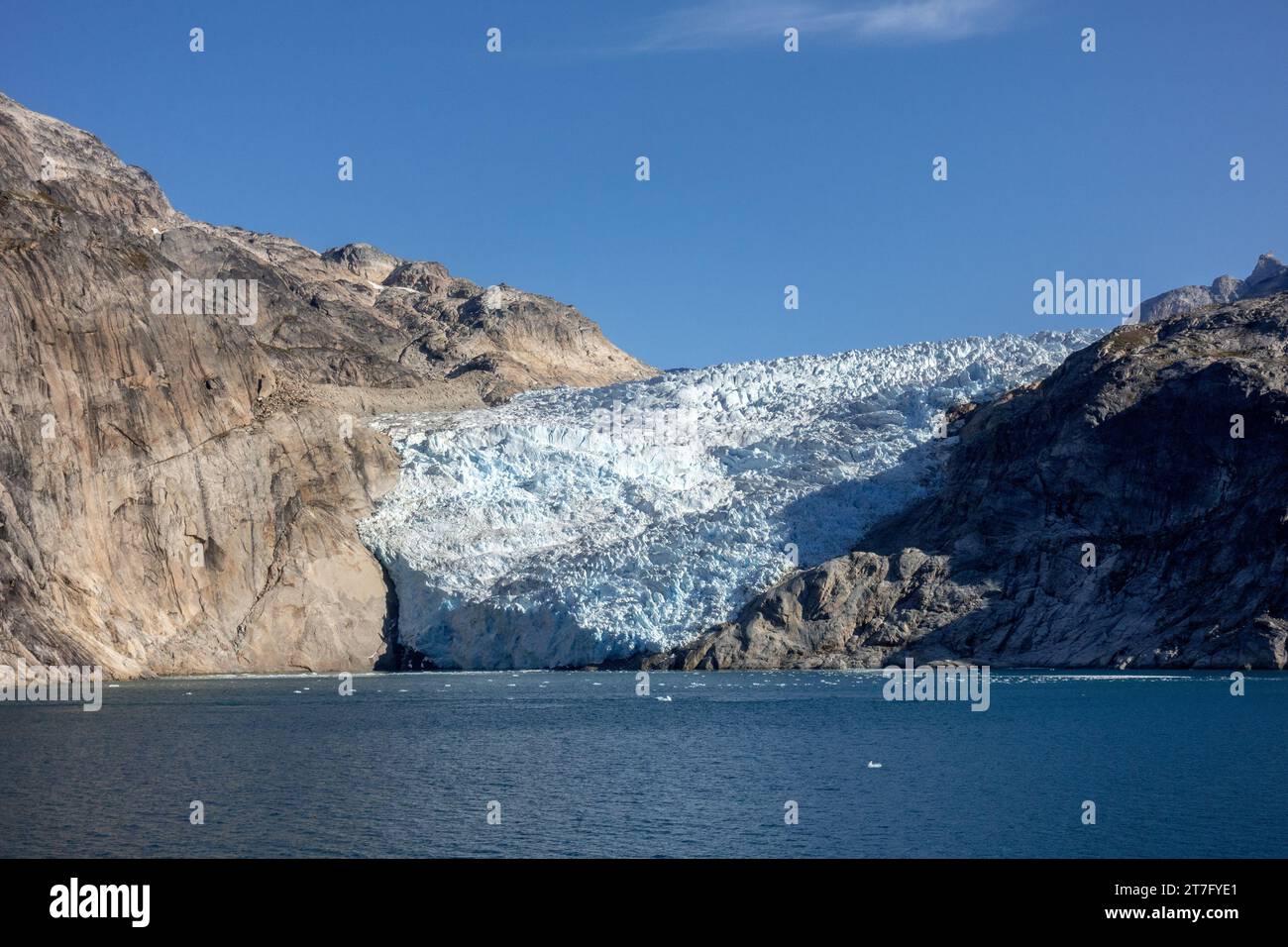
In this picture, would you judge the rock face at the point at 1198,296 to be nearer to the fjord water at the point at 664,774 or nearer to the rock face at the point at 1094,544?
the rock face at the point at 1094,544


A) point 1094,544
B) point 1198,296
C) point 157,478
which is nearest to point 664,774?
point 1094,544

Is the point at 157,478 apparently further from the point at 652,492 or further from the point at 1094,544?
the point at 1094,544

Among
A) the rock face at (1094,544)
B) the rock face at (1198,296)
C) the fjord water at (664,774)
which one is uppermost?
the rock face at (1198,296)

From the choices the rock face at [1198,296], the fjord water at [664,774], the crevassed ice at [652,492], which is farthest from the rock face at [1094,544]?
the rock face at [1198,296]

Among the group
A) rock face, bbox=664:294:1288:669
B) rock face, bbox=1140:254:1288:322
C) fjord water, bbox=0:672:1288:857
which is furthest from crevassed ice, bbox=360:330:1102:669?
rock face, bbox=1140:254:1288:322

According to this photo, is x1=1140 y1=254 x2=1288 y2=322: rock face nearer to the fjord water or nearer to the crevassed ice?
the crevassed ice
